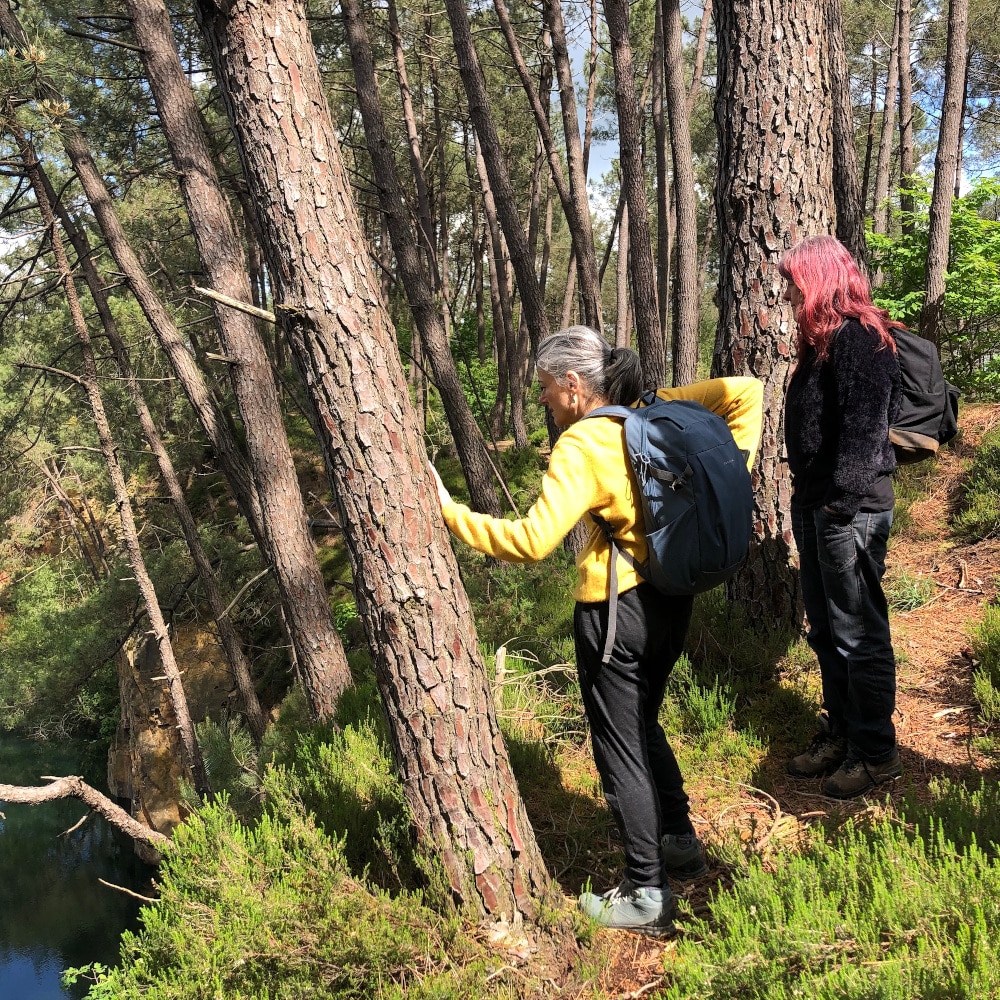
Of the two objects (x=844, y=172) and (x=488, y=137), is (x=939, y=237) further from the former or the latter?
(x=488, y=137)

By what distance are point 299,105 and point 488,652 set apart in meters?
3.35

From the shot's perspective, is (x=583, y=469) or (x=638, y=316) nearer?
(x=583, y=469)

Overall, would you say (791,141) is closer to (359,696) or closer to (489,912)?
(489,912)

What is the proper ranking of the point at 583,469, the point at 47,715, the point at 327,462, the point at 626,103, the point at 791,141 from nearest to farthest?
the point at 583,469 < the point at 327,462 < the point at 791,141 < the point at 626,103 < the point at 47,715

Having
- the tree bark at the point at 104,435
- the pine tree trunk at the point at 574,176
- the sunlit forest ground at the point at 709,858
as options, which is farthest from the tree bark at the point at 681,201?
the tree bark at the point at 104,435

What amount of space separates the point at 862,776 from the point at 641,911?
3.61 feet

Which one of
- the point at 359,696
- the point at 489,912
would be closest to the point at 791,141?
the point at 489,912

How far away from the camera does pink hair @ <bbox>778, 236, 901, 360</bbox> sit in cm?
266

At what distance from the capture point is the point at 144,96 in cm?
1058

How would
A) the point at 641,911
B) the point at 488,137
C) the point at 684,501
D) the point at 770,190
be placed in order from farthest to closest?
the point at 488,137 → the point at 770,190 → the point at 641,911 → the point at 684,501

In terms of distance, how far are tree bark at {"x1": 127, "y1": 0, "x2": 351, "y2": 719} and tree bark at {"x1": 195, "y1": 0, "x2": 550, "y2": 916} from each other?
4672mm

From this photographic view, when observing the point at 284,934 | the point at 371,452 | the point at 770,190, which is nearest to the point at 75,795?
the point at 284,934

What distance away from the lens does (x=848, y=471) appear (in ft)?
8.64

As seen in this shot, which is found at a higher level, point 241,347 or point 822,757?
point 241,347
